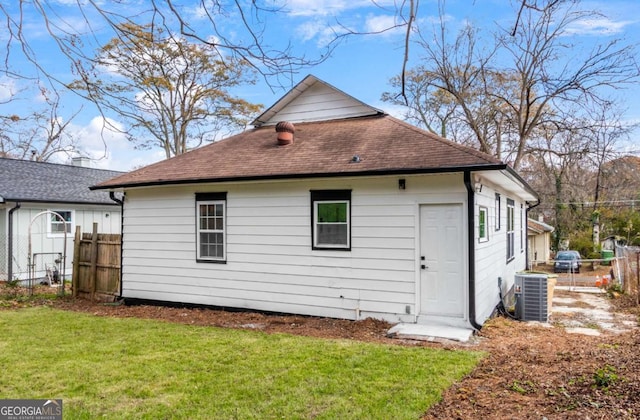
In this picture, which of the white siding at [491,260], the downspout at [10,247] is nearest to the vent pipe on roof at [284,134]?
the white siding at [491,260]

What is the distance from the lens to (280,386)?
465cm

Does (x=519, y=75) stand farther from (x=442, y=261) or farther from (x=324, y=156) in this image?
(x=442, y=261)

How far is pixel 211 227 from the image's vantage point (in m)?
9.35

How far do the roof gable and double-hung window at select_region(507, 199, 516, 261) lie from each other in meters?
4.38

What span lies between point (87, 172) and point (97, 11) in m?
18.0

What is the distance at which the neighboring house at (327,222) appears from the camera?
740 cm

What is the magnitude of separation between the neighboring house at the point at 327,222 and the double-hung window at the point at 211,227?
0.02 m

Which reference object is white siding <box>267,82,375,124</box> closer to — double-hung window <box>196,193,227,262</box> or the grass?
double-hung window <box>196,193,227,262</box>

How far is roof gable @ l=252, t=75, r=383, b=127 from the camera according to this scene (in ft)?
34.6

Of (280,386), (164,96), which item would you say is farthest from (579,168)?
(280,386)

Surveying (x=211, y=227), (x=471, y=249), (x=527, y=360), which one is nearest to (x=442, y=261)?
(x=471, y=249)

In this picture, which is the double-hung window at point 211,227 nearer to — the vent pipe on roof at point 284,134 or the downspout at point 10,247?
the vent pipe on roof at point 284,134

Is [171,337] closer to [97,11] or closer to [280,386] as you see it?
[280,386]

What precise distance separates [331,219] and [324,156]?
4.21 feet
